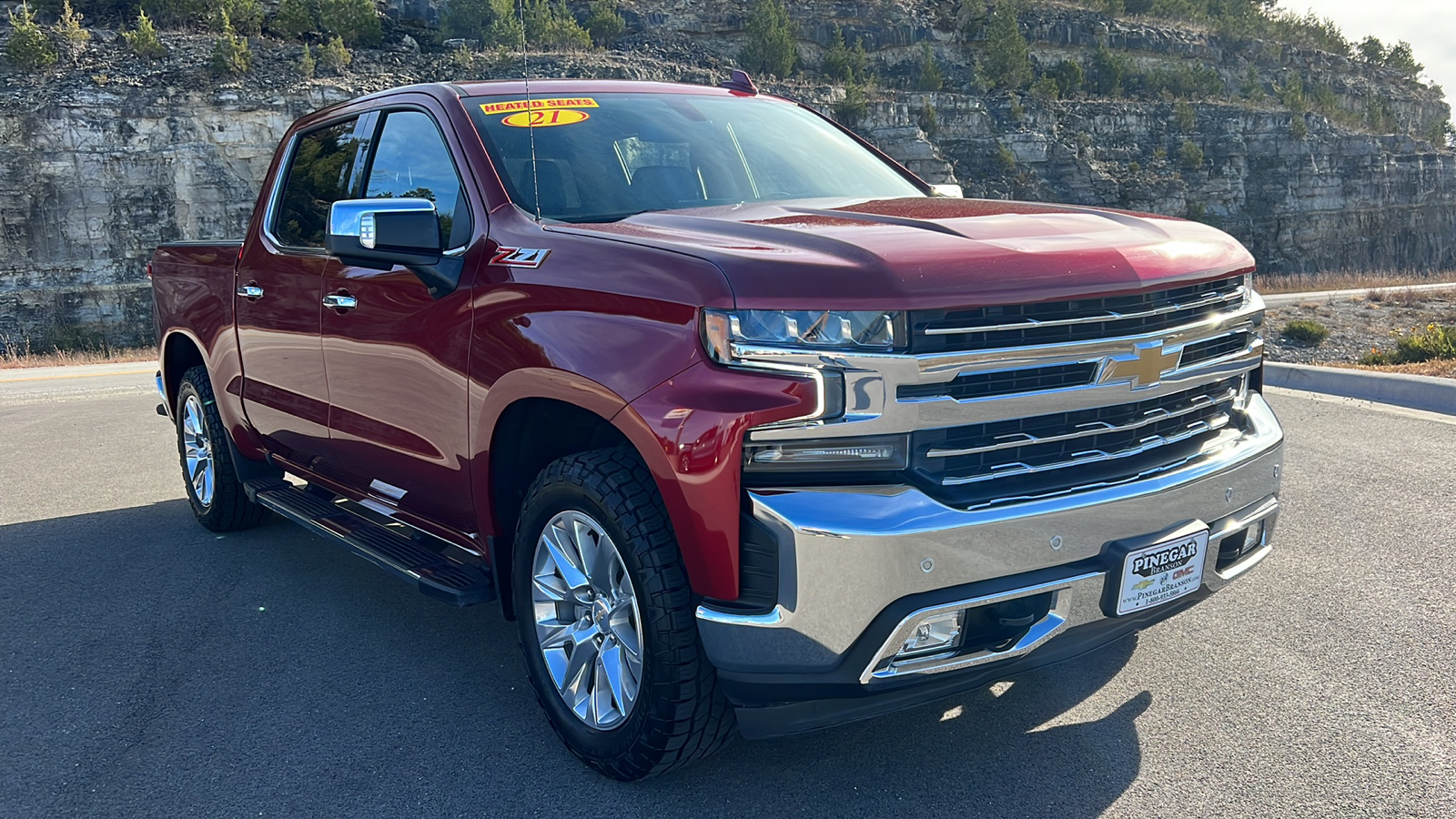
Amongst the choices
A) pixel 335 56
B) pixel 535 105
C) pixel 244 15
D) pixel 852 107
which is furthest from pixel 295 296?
pixel 852 107

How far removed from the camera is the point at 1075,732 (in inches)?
130

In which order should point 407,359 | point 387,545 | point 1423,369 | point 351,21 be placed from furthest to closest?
point 351,21 < point 1423,369 < point 387,545 < point 407,359

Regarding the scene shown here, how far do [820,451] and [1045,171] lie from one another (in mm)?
40285

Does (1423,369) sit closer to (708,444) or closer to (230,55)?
(708,444)

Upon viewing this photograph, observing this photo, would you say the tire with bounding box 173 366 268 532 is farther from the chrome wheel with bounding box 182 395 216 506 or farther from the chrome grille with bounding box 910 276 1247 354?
the chrome grille with bounding box 910 276 1247 354

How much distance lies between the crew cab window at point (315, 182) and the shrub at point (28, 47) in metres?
28.7

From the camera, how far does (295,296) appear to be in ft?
14.9

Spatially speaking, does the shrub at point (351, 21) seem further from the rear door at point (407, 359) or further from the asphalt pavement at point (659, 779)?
the rear door at point (407, 359)

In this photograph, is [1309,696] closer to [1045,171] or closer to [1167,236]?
[1167,236]

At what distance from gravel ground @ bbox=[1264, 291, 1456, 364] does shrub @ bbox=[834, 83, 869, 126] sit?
67.3ft

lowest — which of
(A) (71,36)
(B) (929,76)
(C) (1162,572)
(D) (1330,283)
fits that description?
(D) (1330,283)

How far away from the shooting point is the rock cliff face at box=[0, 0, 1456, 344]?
1114 inches

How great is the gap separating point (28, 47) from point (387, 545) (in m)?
30.4

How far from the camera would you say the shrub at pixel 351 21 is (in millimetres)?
31359
